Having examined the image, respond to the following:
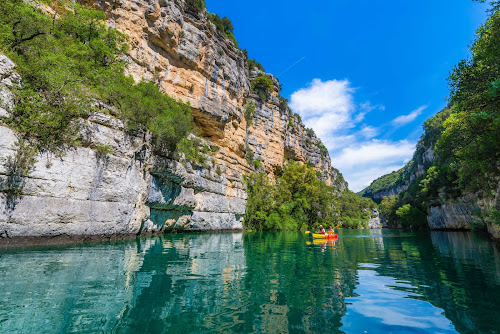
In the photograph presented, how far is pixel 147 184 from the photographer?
1848cm

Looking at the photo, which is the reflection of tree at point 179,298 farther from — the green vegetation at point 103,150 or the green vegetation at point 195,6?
the green vegetation at point 195,6

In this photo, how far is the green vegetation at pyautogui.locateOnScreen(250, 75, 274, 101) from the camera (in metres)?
48.7

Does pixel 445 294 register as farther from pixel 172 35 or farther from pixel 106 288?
pixel 172 35

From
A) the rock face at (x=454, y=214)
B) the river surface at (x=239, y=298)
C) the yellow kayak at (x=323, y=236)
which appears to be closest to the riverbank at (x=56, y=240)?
the river surface at (x=239, y=298)

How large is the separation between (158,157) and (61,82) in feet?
26.2

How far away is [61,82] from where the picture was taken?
12.5 metres

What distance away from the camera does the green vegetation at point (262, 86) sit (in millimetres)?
48719

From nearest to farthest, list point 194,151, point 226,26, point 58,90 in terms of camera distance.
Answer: point 58,90 < point 194,151 < point 226,26

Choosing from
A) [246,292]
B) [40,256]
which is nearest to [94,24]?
[40,256]

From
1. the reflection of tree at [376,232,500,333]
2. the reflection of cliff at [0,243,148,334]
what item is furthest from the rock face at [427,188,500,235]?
the reflection of cliff at [0,243,148,334]

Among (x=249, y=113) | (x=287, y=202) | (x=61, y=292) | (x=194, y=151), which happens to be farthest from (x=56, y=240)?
(x=287, y=202)

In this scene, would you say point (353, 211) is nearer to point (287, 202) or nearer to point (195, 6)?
point (287, 202)

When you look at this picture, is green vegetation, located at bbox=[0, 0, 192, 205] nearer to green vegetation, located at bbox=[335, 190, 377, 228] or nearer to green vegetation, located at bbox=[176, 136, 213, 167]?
green vegetation, located at bbox=[176, 136, 213, 167]

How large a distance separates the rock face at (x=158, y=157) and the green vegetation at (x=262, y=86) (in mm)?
1823
